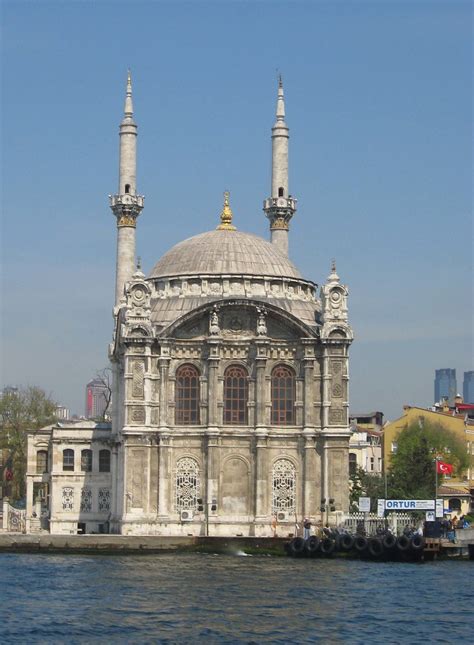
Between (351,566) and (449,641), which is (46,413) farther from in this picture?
(449,641)

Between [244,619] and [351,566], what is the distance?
61.3 feet

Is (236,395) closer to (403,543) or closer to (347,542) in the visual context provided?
(347,542)

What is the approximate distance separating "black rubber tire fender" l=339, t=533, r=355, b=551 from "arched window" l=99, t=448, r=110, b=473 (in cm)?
1994

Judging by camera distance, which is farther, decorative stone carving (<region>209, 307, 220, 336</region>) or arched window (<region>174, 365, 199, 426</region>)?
arched window (<region>174, 365, 199, 426</region>)

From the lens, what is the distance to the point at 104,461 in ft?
290

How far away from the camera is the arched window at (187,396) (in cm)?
8156

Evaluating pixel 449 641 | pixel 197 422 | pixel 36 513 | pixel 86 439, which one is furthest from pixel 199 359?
pixel 449 641

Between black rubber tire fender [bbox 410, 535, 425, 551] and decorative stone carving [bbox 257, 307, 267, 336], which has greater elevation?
decorative stone carving [bbox 257, 307, 267, 336]

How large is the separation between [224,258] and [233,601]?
3392 centimetres

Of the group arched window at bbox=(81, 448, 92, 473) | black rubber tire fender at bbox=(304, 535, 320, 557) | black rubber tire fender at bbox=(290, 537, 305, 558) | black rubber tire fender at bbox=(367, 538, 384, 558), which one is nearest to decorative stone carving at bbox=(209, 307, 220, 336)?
arched window at bbox=(81, 448, 92, 473)

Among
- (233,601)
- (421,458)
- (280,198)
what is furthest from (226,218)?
(233,601)

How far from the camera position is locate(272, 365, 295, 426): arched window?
8225cm

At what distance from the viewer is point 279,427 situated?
8206 centimetres

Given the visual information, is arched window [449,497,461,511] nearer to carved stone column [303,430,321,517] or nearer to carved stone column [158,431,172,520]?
carved stone column [303,430,321,517]
